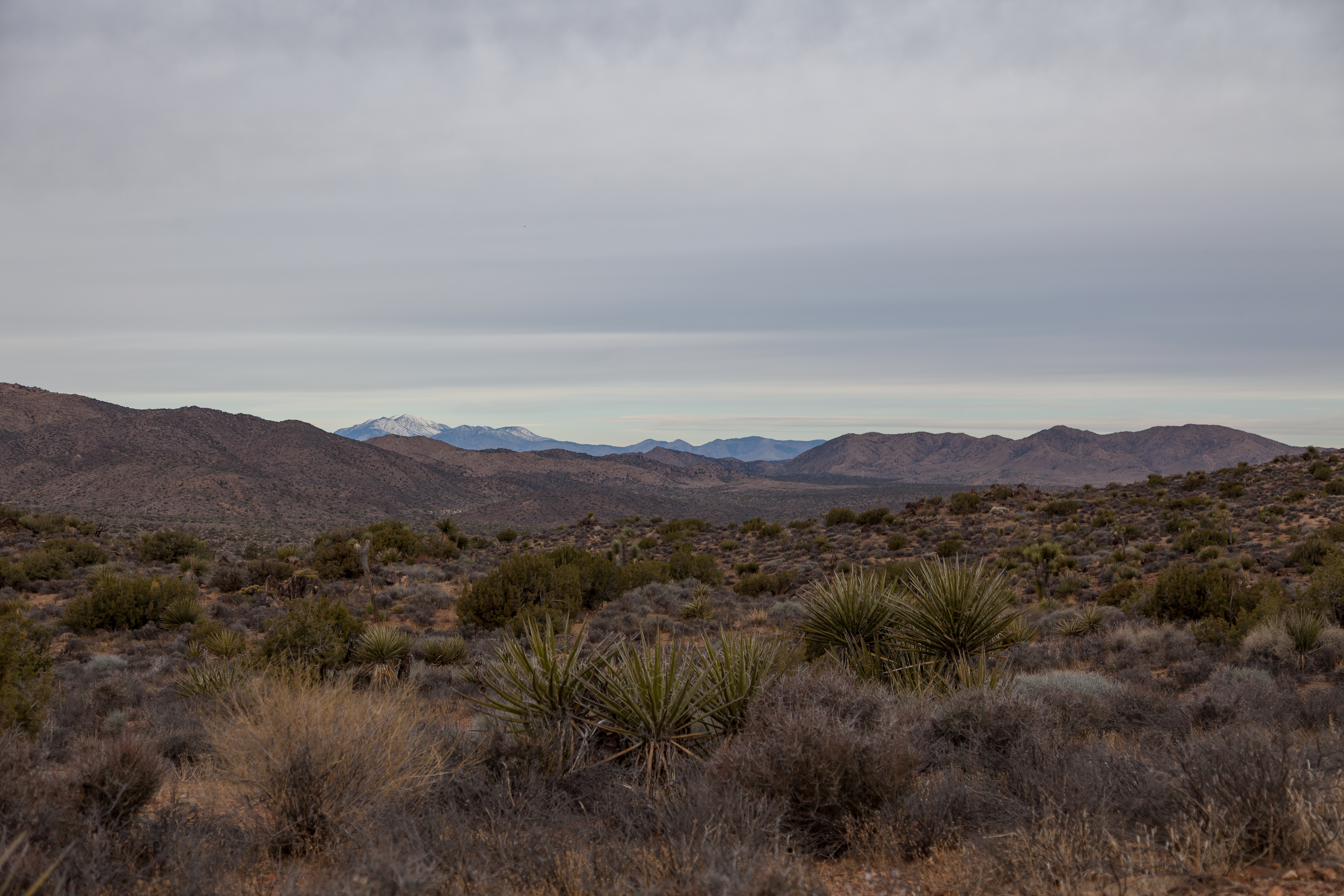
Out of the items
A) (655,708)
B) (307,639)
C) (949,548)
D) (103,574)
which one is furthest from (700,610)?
(103,574)

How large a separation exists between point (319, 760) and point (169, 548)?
27257 mm

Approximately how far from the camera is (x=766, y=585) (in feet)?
75.1

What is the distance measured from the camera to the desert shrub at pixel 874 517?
34.4m

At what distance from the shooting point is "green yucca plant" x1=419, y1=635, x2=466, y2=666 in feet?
43.0

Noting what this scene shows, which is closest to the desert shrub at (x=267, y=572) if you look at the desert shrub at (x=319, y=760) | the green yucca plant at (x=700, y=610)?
the green yucca plant at (x=700, y=610)

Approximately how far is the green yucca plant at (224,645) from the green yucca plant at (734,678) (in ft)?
30.3

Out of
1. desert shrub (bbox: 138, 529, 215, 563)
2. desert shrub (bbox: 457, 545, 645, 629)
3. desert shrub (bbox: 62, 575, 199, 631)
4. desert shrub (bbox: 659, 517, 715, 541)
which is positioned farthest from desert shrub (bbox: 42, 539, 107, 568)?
desert shrub (bbox: 659, 517, 715, 541)

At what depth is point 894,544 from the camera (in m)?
28.2

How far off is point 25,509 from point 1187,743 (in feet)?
199

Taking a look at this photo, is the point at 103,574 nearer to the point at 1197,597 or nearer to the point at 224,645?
the point at 224,645

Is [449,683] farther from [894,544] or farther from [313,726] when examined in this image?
[894,544]

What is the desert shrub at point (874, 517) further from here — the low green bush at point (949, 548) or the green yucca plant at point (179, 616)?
the green yucca plant at point (179, 616)

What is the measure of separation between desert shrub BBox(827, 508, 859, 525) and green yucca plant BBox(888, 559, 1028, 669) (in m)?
28.8

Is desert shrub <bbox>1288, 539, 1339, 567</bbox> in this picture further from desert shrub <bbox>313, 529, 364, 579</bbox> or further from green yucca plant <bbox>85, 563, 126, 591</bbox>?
green yucca plant <bbox>85, 563, 126, 591</bbox>
